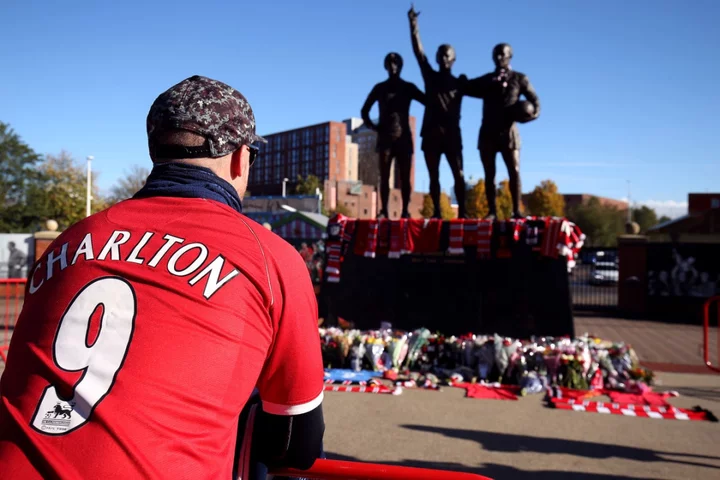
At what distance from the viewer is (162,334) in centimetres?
119

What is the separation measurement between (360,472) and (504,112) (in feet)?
25.5

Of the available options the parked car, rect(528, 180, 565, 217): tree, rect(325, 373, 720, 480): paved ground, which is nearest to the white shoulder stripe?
rect(325, 373, 720, 480): paved ground

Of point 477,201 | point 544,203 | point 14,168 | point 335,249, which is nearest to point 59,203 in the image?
point 14,168

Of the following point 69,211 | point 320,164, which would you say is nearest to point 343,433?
point 69,211

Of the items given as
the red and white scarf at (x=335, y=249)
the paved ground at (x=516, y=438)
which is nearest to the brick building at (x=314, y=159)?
the red and white scarf at (x=335, y=249)

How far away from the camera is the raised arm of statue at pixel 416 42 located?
938 centimetres

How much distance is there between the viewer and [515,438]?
5.51m

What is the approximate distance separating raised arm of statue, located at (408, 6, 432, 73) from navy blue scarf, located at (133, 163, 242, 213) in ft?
27.9

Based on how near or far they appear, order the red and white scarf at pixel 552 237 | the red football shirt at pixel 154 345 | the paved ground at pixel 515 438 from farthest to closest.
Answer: the red and white scarf at pixel 552 237 < the paved ground at pixel 515 438 < the red football shirt at pixel 154 345

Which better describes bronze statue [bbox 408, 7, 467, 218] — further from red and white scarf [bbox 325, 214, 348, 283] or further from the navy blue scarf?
the navy blue scarf

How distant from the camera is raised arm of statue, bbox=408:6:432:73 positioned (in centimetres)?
938

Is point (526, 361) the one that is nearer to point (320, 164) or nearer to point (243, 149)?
point (243, 149)

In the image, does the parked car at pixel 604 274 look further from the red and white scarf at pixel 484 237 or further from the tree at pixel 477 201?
the tree at pixel 477 201

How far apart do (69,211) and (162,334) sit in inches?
1217
